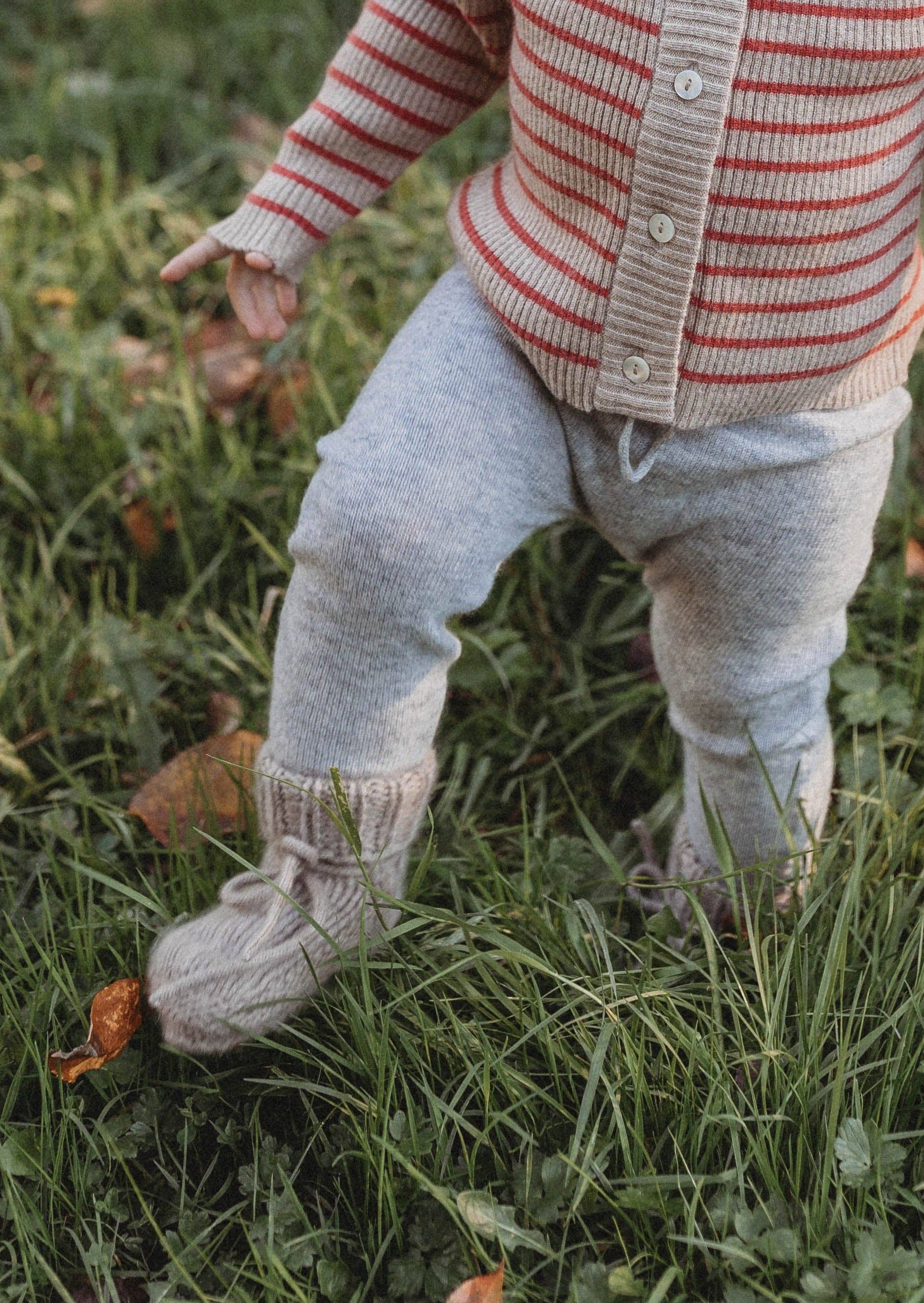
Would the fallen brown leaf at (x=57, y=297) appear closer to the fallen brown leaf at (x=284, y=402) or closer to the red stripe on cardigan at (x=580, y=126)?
the fallen brown leaf at (x=284, y=402)

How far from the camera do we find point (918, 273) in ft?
4.03

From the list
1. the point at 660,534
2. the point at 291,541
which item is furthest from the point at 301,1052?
the point at 660,534

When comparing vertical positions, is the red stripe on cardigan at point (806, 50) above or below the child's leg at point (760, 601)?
above

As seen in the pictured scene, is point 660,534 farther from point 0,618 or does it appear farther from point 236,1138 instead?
point 0,618

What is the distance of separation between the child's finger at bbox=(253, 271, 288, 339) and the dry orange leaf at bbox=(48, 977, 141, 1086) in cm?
64

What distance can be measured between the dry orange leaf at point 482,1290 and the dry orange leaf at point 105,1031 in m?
0.38

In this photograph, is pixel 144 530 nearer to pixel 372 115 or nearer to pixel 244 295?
pixel 244 295

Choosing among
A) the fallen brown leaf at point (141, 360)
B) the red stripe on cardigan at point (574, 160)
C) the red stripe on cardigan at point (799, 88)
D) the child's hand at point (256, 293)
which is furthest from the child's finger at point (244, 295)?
the fallen brown leaf at point (141, 360)

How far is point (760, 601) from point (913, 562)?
64 centimetres

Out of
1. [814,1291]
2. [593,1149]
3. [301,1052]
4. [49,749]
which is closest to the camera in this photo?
[814,1291]

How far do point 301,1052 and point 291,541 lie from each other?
44cm

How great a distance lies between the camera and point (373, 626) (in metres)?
1.12

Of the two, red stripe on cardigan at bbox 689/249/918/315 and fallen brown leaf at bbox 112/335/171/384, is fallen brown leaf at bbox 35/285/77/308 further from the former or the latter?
red stripe on cardigan at bbox 689/249/918/315

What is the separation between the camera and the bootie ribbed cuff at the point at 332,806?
1.18 m
